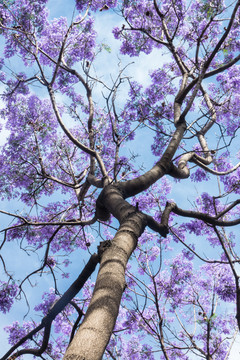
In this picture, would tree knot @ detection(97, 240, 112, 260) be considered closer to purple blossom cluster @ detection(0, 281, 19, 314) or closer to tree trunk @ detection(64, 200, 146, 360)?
tree trunk @ detection(64, 200, 146, 360)

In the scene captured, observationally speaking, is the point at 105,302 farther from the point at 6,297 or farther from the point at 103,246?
the point at 6,297

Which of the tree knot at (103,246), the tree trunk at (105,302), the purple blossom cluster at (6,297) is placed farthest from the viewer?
the purple blossom cluster at (6,297)

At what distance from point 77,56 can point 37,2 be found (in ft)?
4.38

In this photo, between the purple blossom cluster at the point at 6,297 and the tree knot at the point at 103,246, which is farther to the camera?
the purple blossom cluster at the point at 6,297

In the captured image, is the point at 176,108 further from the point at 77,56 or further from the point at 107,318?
the point at 107,318

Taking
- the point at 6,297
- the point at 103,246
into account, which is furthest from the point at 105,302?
the point at 6,297

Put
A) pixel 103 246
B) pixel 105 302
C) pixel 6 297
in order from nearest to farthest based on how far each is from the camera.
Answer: pixel 105 302
pixel 103 246
pixel 6 297

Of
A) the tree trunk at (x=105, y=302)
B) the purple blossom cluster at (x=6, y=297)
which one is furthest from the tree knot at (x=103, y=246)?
the purple blossom cluster at (x=6, y=297)

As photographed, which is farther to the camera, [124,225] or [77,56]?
[77,56]

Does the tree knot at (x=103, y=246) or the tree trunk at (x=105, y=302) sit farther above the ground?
the tree knot at (x=103, y=246)

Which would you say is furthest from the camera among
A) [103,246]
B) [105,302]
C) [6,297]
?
[6,297]

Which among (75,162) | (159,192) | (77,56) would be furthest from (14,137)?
(159,192)

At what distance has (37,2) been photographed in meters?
6.28

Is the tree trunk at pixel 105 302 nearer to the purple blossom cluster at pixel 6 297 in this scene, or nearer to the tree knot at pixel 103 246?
the tree knot at pixel 103 246
